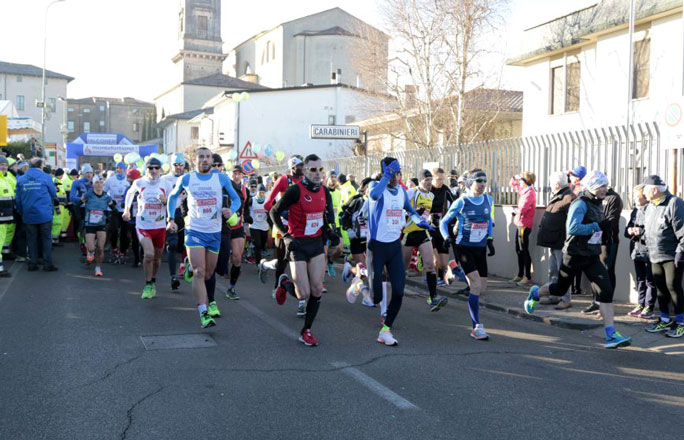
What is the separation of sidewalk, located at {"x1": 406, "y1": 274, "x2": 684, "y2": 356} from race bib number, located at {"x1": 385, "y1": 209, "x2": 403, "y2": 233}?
2.89 meters

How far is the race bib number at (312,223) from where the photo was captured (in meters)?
7.78

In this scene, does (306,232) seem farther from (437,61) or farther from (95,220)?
(437,61)

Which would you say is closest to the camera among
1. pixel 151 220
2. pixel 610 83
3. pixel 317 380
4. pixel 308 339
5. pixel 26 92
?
pixel 317 380

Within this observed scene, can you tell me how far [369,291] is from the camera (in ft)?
28.3

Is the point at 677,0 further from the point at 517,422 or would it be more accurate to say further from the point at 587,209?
the point at 517,422

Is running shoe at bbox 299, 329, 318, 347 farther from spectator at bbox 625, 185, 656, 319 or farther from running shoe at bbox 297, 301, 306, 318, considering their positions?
spectator at bbox 625, 185, 656, 319

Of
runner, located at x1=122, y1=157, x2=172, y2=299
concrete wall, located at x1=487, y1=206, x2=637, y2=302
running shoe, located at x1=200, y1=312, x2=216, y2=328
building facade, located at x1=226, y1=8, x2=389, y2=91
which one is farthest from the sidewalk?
building facade, located at x1=226, y1=8, x2=389, y2=91

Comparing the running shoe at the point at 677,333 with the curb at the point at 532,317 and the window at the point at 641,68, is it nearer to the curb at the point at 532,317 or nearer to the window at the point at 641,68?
the curb at the point at 532,317

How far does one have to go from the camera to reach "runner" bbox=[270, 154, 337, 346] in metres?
7.69

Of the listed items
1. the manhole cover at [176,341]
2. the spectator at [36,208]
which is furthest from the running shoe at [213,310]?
the spectator at [36,208]

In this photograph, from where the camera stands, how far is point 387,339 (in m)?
7.62

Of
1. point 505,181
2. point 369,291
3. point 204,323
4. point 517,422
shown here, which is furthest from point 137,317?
point 505,181

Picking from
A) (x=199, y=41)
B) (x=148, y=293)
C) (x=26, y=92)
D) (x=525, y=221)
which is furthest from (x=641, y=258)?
(x=26, y=92)

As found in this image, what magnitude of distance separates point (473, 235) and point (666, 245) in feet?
7.53
